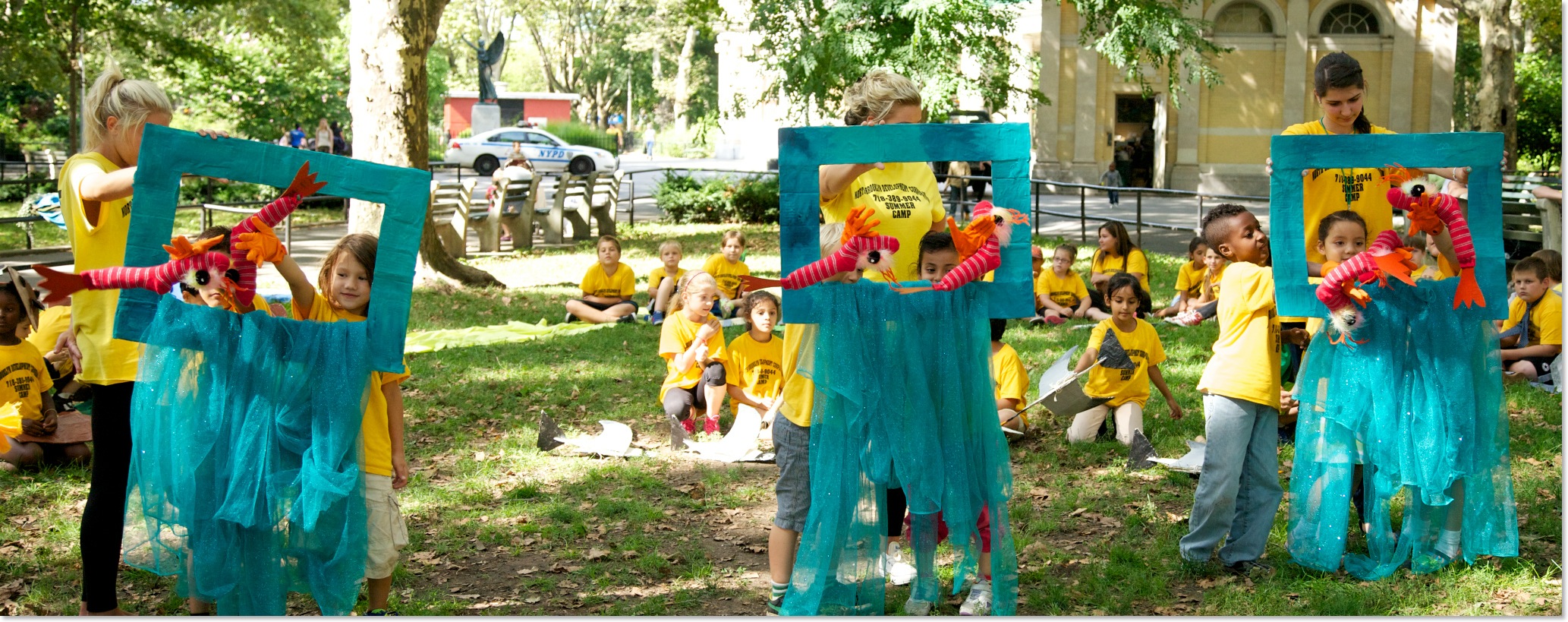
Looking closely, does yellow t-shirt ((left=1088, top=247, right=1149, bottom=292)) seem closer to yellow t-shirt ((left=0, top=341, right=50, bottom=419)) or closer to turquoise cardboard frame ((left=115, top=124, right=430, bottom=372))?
yellow t-shirt ((left=0, top=341, right=50, bottom=419))

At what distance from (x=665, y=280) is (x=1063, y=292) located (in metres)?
3.27

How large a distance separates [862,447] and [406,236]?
4.60 ft

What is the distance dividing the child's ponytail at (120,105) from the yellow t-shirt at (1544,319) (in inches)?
276

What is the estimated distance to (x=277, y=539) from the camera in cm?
351

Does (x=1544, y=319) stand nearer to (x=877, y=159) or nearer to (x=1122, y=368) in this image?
(x=1122, y=368)

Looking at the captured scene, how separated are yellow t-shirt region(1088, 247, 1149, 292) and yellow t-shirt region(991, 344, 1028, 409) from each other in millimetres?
4169

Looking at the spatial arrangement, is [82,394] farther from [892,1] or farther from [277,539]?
[892,1]

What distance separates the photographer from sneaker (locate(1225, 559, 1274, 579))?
4.29 m

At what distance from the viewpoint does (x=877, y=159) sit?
140 inches

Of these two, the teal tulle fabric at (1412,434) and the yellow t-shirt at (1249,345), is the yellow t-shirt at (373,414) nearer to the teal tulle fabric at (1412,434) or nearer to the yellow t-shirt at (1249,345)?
the yellow t-shirt at (1249,345)

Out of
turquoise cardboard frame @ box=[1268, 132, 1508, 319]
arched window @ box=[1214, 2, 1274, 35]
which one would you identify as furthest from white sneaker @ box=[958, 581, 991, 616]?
arched window @ box=[1214, 2, 1274, 35]

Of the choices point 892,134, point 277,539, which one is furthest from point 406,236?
point 892,134

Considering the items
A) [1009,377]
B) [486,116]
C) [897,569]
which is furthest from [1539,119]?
[486,116]

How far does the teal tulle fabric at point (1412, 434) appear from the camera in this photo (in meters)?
4.12
